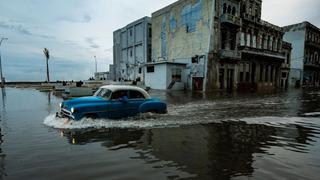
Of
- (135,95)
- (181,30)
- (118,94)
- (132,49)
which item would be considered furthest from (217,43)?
(118,94)

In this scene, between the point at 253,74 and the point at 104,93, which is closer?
the point at 104,93

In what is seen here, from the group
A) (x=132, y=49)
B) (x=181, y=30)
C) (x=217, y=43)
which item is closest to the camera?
(x=217, y=43)

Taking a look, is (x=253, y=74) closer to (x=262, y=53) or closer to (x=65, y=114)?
(x=262, y=53)

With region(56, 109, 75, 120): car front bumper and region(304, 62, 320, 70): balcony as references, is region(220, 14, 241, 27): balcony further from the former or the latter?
region(304, 62, 320, 70): balcony

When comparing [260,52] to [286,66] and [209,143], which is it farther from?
[209,143]

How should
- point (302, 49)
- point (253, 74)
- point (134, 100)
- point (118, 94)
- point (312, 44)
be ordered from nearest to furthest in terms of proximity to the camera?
point (118, 94)
point (134, 100)
point (253, 74)
point (302, 49)
point (312, 44)

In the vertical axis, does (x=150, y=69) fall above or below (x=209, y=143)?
above

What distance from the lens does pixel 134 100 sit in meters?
10.0

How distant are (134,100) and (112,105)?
1.07m

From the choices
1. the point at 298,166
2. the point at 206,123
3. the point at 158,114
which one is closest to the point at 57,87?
the point at 158,114

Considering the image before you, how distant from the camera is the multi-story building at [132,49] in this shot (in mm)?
45375

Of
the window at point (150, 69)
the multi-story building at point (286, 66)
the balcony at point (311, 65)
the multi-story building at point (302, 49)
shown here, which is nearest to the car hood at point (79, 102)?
the window at point (150, 69)

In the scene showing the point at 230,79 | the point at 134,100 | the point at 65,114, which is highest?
the point at 230,79

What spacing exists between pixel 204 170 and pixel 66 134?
194 inches
